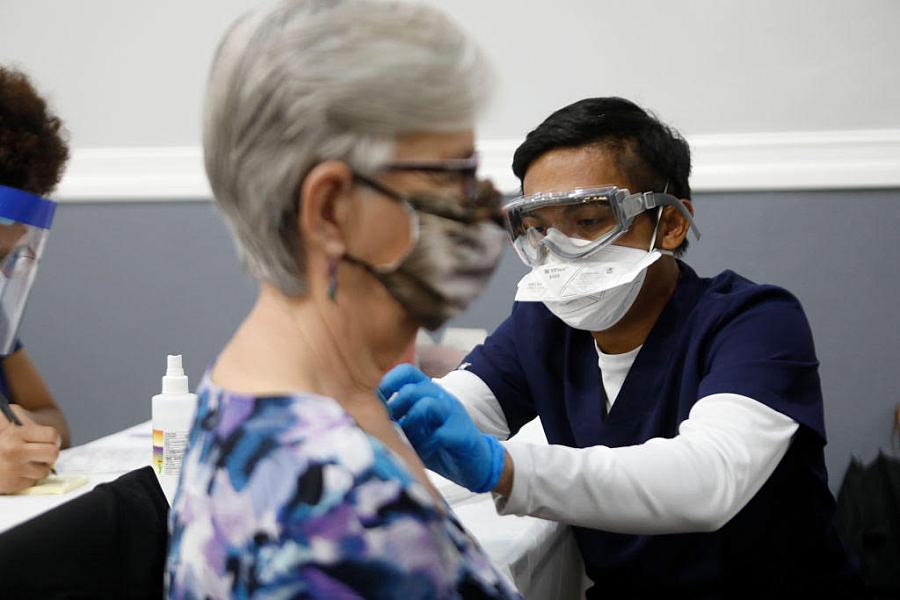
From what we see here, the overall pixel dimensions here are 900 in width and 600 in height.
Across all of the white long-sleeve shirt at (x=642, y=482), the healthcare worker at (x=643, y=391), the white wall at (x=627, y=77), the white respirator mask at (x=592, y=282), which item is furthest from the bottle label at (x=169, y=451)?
the white wall at (x=627, y=77)

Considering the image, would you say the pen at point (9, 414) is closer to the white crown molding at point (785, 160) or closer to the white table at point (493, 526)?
the white table at point (493, 526)

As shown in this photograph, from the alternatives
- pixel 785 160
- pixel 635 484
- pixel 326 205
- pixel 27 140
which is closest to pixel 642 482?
pixel 635 484

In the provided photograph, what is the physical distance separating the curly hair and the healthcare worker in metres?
0.80

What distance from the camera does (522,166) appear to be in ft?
4.82

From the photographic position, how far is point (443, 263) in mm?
742

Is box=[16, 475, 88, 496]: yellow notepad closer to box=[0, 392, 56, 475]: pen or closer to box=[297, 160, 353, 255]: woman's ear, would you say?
box=[0, 392, 56, 475]: pen

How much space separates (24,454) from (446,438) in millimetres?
690

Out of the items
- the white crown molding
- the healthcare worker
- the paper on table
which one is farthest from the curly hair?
the healthcare worker

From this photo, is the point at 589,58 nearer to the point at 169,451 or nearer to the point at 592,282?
the point at 592,282

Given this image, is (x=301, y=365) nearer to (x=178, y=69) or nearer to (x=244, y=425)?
(x=244, y=425)

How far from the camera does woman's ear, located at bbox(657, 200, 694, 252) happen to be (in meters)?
1.42

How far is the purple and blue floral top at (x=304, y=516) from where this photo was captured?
0.61 m

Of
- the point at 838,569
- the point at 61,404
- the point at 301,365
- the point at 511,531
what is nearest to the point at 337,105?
the point at 301,365

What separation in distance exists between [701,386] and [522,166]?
476mm
